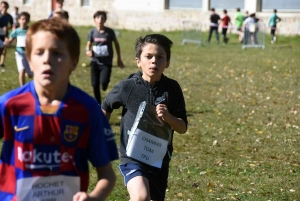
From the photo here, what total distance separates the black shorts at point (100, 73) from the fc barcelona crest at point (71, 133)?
9.72 metres

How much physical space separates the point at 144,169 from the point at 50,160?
2.28 m

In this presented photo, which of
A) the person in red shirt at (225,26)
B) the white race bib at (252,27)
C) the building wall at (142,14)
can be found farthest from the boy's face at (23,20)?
the building wall at (142,14)

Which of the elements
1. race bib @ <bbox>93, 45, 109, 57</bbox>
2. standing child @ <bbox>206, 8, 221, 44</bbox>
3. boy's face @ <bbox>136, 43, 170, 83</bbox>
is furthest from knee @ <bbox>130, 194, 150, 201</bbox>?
standing child @ <bbox>206, 8, 221, 44</bbox>

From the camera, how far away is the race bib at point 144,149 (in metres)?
5.64

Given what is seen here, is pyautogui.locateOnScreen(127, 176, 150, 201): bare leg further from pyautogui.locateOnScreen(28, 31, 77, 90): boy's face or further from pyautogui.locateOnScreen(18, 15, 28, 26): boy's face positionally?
pyautogui.locateOnScreen(18, 15, 28, 26): boy's face

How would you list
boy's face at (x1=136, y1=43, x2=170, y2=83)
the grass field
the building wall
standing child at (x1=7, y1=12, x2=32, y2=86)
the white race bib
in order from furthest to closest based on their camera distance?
the building wall < the white race bib < standing child at (x1=7, y1=12, x2=32, y2=86) < the grass field < boy's face at (x1=136, y1=43, x2=170, y2=83)

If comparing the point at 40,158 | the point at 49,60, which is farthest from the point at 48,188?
the point at 49,60

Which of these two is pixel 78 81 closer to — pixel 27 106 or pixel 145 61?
pixel 145 61

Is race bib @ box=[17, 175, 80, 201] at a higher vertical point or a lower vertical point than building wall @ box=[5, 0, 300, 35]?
higher

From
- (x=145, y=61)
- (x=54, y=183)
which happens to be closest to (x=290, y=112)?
(x=145, y=61)

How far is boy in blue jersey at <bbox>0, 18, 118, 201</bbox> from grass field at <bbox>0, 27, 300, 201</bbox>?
4.34m

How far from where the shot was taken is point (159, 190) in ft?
18.6

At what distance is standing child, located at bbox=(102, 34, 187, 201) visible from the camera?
5.63 m

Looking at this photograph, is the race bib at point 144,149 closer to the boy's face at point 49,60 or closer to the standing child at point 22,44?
the boy's face at point 49,60
